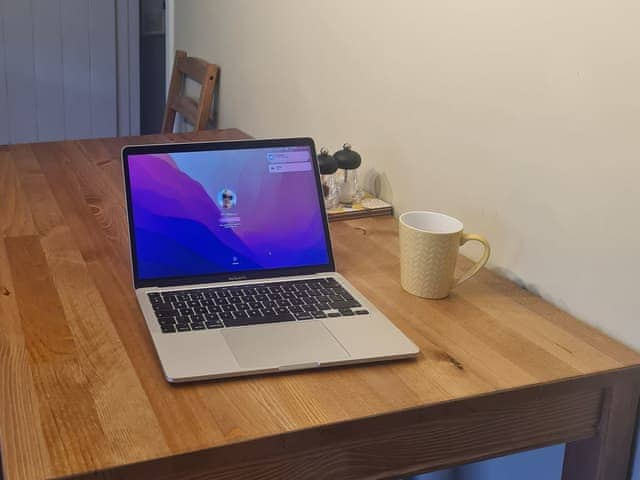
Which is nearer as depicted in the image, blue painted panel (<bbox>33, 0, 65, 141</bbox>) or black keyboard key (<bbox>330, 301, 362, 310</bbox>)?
black keyboard key (<bbox>330, 301, 362, 310</bbox>)

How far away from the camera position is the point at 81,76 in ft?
11.2

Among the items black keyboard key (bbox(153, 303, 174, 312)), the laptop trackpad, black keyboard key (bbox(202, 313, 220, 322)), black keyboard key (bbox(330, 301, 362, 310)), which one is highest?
black keyboard key (bbox(330, 301, 362, 310))

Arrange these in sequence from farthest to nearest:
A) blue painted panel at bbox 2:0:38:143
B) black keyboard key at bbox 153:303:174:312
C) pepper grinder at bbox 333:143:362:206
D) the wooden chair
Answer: blue painted panel at bbox 2:0:38:143 < the wooden chair < pepper grinder at bbox 333:143:362:206 < black keyboard key at bbox 153:303:174:312

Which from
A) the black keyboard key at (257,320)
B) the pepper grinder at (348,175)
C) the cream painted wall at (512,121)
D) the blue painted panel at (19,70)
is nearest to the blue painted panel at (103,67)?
the blue painted panel at (19,70)

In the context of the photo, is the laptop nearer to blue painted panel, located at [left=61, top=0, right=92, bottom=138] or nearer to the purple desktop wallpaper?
the purple desktop wallpaper

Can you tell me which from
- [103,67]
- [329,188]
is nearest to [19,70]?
[103,67]

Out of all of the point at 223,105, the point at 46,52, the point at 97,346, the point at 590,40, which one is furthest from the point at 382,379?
the point at 46,52

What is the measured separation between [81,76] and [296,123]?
5.63 ft

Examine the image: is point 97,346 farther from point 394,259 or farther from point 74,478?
point 394,259

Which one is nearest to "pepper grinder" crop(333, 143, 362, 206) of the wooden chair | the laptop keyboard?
the laptop keyboard

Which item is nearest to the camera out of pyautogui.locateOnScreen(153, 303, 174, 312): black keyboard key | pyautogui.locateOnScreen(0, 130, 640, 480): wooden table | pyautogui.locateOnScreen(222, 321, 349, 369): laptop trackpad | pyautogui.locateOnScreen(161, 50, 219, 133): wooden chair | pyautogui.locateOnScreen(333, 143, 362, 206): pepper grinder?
pyautogui.locateOnScreen(0, 130, 640, 480): wooden table

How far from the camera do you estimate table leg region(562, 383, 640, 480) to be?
103cm

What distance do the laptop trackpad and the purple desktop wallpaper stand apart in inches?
6.9

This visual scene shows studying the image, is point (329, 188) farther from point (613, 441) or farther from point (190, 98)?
point (190, 98)
